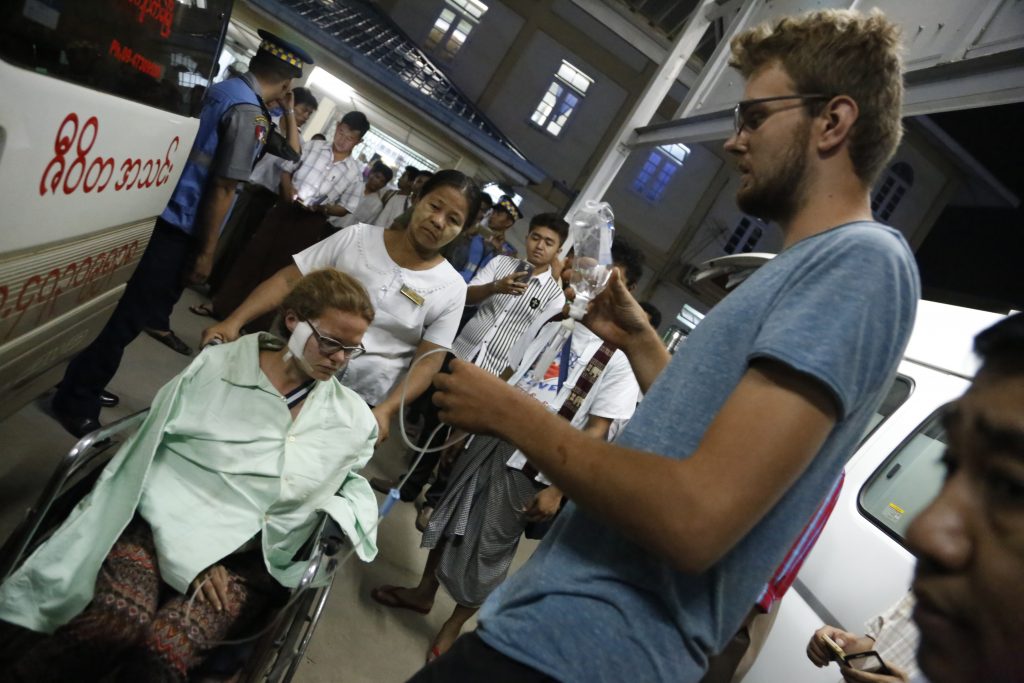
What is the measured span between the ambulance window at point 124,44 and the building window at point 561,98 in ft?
52.2

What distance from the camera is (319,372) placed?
231cm

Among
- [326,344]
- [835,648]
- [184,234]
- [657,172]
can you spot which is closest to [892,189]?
[657,172]

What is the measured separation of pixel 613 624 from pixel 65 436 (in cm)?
368

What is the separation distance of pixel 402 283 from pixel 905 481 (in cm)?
252

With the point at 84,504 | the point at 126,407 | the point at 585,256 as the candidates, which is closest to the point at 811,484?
the point at 585,256

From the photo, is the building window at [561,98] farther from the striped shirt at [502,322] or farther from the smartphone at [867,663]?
the smartphone at [867,663]

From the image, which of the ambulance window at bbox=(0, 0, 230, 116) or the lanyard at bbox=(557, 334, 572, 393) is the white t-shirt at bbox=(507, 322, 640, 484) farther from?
the ambulance window at bbox=(0, 0, 230, 116)

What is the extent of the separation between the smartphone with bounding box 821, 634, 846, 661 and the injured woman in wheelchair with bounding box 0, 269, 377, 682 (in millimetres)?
1709

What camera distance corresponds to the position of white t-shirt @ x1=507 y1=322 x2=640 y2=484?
330 centimetres

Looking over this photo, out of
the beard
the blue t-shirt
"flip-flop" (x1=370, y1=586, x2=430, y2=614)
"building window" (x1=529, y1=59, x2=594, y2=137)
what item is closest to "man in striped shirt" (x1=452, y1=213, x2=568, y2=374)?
"flip-flop" (x1=370, y1=586, x2=430, y2=614)

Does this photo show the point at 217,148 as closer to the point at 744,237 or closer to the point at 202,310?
the point at 202,310

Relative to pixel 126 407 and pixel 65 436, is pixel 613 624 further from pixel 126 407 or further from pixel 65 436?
pixel 126 407

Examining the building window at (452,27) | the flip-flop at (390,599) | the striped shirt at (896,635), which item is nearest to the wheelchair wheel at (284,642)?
the flip-flop at (390,599)

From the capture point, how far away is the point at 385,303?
2.89 metres
